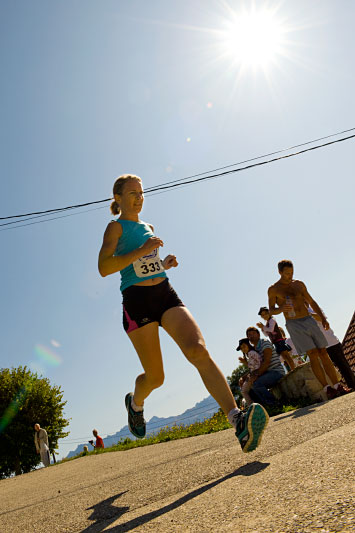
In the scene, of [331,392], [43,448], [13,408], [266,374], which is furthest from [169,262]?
[13,408]

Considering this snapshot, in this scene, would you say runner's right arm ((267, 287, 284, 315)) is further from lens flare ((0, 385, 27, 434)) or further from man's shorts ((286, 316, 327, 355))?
lens flare ((0, 385, 27, 434))

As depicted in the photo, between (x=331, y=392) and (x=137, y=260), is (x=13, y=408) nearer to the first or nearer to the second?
(x=331, y=392)

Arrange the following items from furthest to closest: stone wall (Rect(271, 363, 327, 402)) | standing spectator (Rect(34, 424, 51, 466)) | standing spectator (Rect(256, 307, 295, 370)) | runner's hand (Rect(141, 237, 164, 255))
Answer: standing spectator (Rect(34, 424, 51, 466))
standing spectator (Rect(256, 307, 295, 370))
stone wall (Rect(271, 363, 327, 402))
runner's hand (Rect(141, 237, 164, 255))

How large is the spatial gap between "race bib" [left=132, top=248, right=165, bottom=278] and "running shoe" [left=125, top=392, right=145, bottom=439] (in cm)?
117

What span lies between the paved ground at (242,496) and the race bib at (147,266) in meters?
1.27

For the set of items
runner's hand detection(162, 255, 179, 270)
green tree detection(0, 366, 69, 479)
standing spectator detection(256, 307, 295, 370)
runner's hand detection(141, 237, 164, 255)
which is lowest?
standing spectator detection(256, 307, 295, 370)

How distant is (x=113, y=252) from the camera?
2850 millimetres

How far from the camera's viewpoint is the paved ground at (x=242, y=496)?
1.17 m

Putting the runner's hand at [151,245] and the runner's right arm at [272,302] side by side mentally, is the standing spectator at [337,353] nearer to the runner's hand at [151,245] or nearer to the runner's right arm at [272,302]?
the runner's right arm at [272,302]

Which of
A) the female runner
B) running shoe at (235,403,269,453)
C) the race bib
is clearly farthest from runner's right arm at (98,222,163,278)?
running shoe at (235,403,269,453)

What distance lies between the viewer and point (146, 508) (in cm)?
187

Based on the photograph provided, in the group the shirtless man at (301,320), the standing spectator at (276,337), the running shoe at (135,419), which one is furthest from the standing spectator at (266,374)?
the running shoe at (135,419)

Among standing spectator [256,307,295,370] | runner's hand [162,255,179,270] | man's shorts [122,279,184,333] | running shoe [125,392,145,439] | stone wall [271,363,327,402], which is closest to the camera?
man's shorts [122,279,184,333]

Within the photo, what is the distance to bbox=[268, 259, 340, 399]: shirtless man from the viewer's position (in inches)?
206
